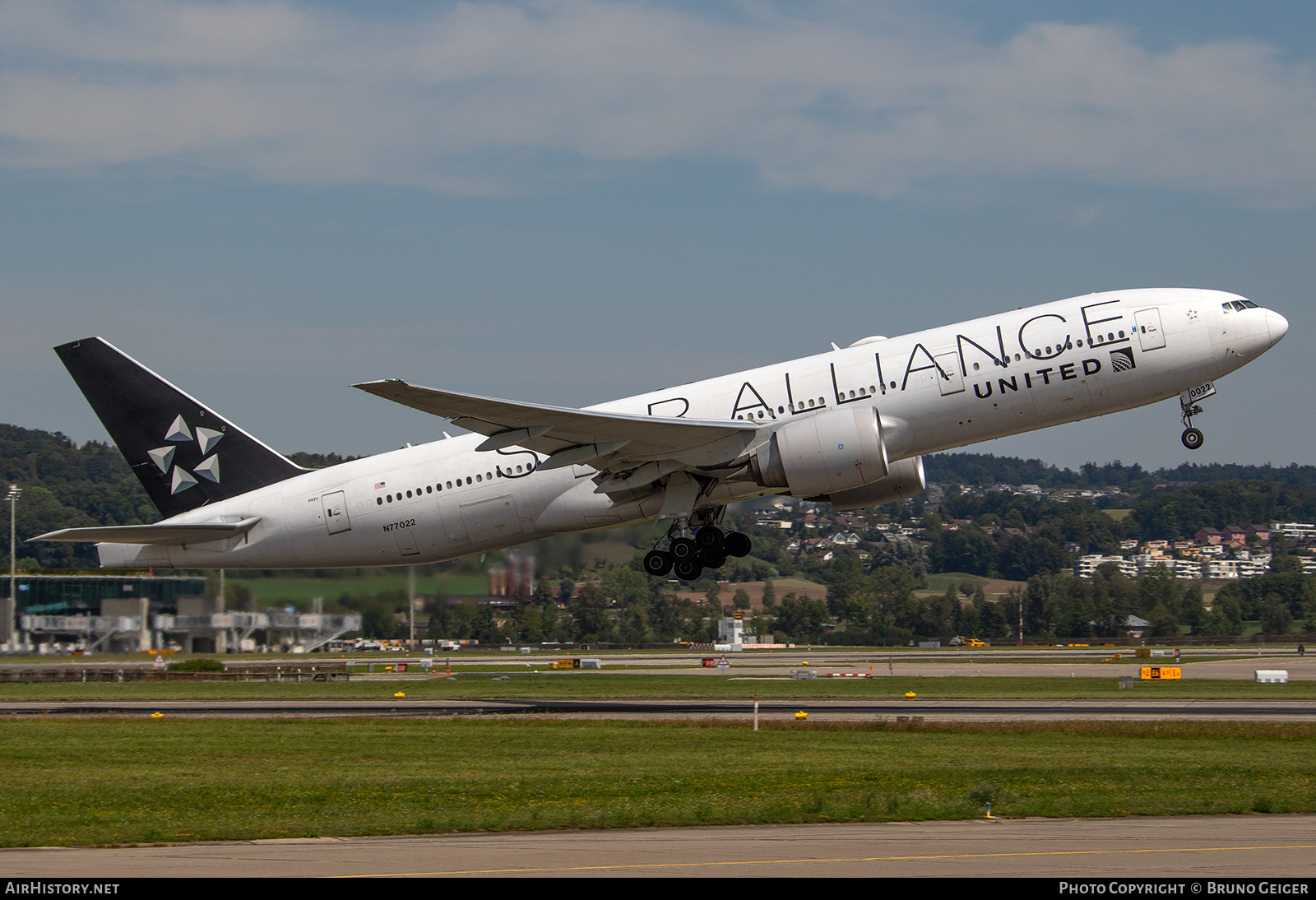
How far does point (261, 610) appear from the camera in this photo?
44.2 metres

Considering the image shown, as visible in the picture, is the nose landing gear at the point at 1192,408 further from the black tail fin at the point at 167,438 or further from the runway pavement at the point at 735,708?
the black tail fin at the point at 167,438

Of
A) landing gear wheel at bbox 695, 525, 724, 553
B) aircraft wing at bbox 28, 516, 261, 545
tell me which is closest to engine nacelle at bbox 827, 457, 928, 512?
landing gear wheel at bbox 695, 525, 724, 553

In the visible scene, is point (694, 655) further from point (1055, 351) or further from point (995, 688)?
point (1055, 351)

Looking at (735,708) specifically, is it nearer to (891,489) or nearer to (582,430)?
(891,489)

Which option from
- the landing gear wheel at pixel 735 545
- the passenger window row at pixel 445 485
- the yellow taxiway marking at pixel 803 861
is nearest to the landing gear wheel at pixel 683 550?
the landing gear wheel at pixel 735 545

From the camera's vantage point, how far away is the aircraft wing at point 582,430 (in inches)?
1192

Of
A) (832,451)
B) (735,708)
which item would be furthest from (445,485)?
(832,451)

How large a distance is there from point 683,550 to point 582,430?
5077 millimetres

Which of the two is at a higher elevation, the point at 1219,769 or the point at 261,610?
the point at 261,610

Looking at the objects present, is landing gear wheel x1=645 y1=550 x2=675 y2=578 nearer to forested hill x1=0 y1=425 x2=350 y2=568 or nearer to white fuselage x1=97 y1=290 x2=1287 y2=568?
white fuselage x1=97 y1=290 x2=1287 y2=568

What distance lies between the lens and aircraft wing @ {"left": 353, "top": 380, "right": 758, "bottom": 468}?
3028 cm

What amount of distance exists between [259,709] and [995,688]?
26571mm

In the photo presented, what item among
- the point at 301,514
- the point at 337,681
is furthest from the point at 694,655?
the point at 301,514

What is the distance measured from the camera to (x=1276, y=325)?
3170cm
